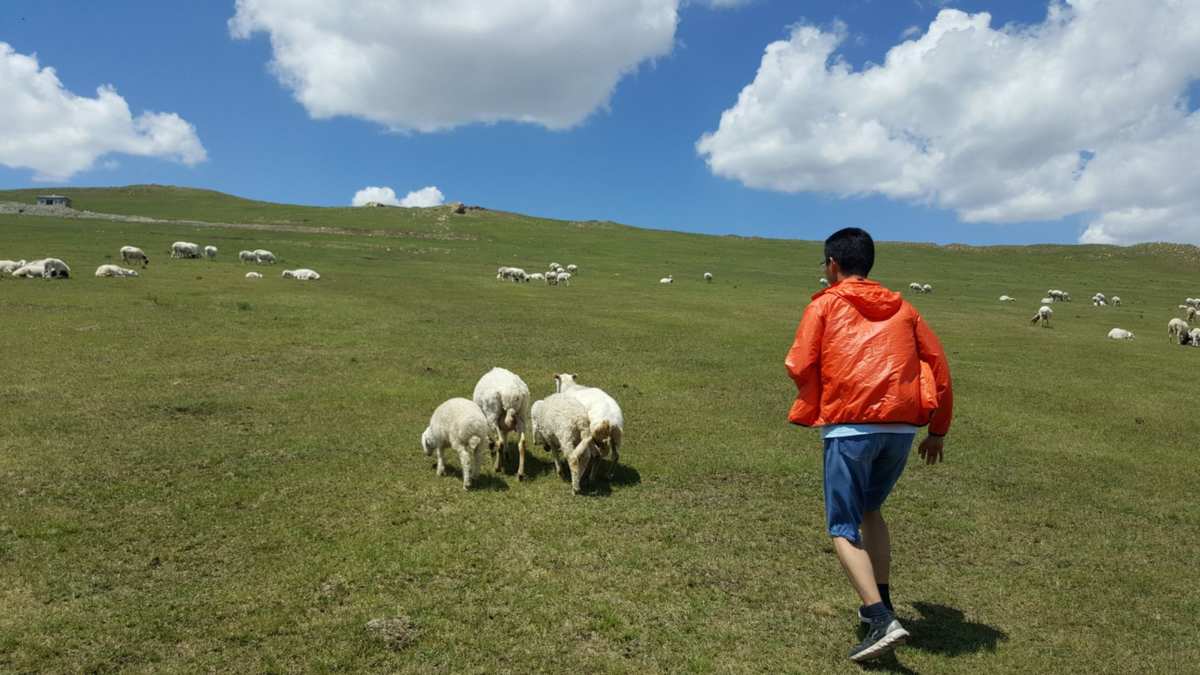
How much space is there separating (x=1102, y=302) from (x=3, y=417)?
2759 inches

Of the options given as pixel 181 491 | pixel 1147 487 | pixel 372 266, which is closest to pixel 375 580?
pixel 181 491

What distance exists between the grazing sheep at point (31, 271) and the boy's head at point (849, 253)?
134 feet

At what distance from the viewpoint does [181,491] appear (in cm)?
980

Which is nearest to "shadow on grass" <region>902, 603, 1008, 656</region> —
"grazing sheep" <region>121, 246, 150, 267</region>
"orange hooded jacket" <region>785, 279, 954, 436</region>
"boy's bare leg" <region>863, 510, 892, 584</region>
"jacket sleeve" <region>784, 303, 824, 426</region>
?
"boy's bare leg" <region>863, 510, 892, 584</region>

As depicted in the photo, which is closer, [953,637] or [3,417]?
[953,637]

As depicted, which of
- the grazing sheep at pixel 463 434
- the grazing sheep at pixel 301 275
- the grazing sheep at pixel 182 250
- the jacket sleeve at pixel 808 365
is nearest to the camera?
the jacket sleeve at pixel 808 365

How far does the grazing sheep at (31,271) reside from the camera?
33000 millimetres

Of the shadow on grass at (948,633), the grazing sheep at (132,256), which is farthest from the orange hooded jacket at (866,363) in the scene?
the grazing sheep at (132,256)

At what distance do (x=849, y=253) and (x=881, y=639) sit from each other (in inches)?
138

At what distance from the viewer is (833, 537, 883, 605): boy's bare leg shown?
5730mm

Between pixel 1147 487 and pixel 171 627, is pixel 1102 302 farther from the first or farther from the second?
pixel 171 627

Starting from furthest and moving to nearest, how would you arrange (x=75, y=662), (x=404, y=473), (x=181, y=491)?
(x=404, y=473)
(x=181, y=491)
(x=75, y=662)

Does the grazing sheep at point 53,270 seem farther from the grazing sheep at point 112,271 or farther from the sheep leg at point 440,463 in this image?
the sheep leg at point 440,463

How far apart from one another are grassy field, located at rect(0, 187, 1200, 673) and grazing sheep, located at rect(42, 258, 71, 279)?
970 cm
